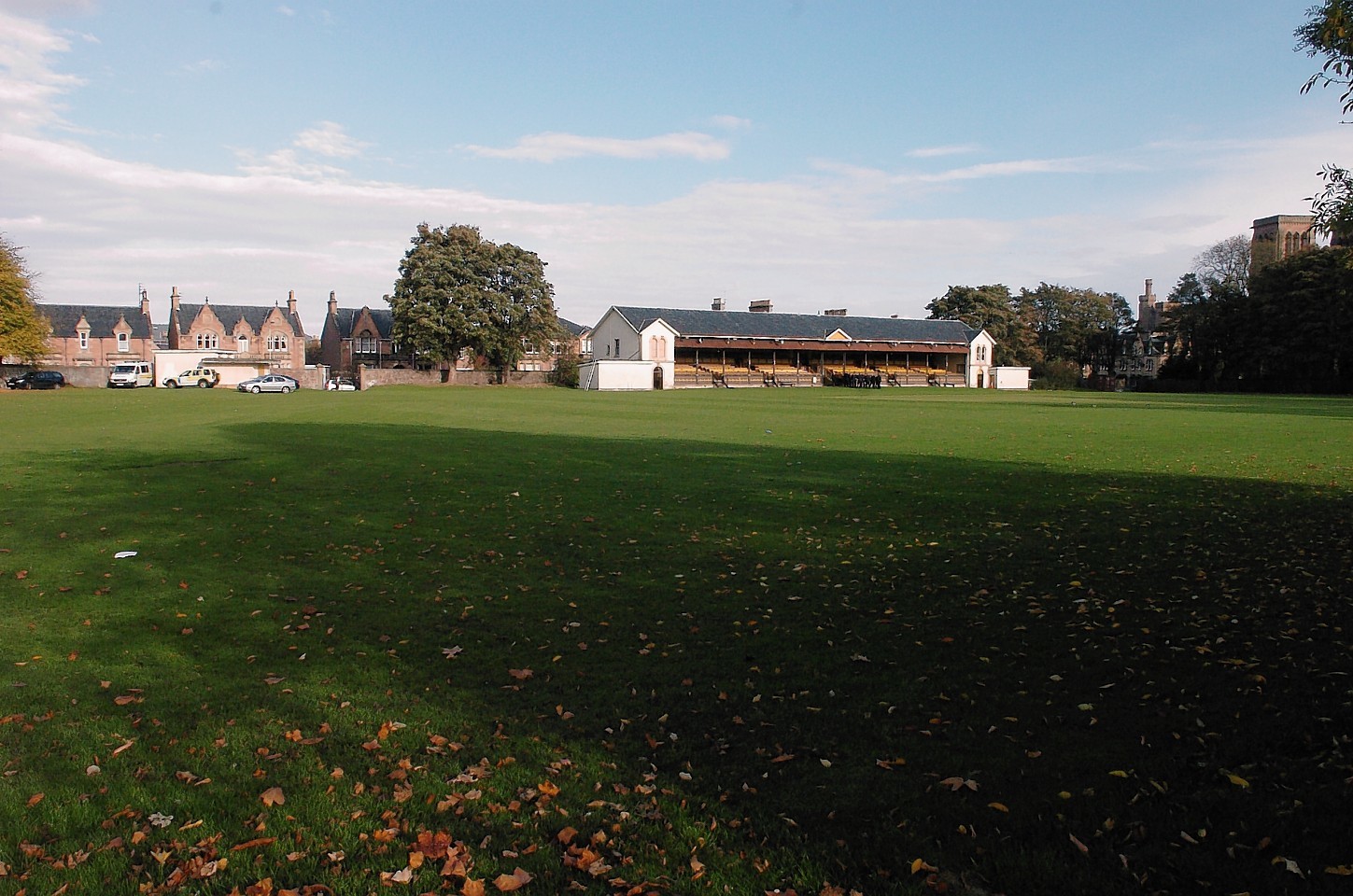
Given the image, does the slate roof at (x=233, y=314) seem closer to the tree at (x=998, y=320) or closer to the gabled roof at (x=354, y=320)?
the gabled roof at (x=354, y=320)

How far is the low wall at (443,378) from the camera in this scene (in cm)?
7638

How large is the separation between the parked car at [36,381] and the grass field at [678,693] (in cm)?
6343

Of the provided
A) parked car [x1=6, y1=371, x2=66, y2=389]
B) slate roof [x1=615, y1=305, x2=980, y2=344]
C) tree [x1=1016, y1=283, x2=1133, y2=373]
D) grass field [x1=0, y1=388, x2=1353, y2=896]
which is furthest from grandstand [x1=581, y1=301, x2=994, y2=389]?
grass field [x1=0, y1=388, x2=1353, y2=896]

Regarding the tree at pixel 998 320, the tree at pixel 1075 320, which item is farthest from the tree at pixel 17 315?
the tree at pixel 1075 320

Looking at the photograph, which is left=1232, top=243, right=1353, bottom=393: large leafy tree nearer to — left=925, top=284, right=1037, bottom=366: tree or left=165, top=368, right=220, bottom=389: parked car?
left=925, top=284, right=1037, bottom=366: tree

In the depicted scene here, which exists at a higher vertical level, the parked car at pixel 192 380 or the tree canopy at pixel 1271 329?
the tree canopy at pixel 1271 329

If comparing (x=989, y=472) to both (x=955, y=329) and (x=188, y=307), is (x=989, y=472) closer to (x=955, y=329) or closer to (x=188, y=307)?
(x=955, y=329)

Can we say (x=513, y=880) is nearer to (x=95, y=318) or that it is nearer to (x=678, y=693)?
(x=678, y=693)

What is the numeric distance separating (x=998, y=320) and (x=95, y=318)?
10068 cm

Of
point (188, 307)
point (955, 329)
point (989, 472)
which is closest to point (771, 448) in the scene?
point (989, 472)

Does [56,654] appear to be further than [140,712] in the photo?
Yes

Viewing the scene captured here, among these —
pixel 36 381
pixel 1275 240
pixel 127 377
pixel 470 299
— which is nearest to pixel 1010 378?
pixel 1275 240

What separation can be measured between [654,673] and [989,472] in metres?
12.1

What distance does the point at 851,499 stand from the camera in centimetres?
1399
